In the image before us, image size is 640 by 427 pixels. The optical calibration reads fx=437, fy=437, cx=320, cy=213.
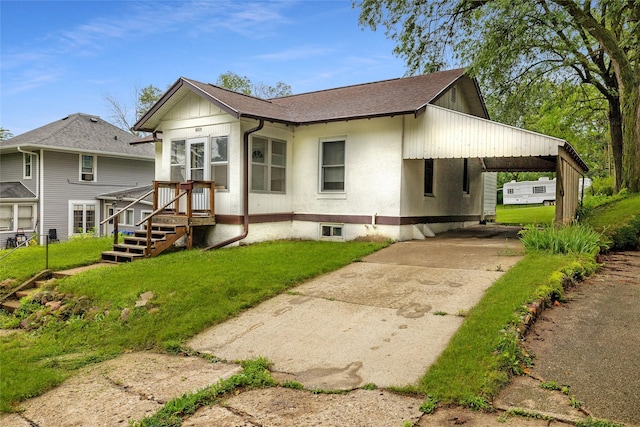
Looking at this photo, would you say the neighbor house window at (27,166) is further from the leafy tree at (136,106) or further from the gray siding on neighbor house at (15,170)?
the leafy tree at (136,106)

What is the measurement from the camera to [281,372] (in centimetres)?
455

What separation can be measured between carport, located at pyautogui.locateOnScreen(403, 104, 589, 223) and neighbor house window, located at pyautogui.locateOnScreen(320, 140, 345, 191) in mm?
1961

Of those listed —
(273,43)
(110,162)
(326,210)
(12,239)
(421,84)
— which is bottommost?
(12,239)

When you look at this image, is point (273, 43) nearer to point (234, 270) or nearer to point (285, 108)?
point (285, 108)

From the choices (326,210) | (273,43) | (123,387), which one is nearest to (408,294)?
(123,387)

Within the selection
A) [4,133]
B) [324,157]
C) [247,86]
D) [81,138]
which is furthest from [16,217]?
[4,133]

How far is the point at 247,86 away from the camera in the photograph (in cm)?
3825

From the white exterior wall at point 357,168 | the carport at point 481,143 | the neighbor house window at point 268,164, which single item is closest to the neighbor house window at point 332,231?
the white exterior wall at point 357,168

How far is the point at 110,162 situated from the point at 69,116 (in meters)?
4.42

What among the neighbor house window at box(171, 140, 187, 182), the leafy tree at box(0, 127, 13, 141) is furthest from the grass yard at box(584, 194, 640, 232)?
the leafy tree at box(0, 127, 13, 141)

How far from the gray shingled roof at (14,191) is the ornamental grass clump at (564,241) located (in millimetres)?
22360

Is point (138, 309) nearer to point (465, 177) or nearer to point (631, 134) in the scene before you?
point (465, 177)

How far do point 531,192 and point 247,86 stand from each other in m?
26.4

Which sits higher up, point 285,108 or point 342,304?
point 285,108
